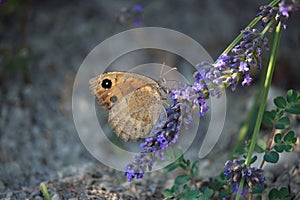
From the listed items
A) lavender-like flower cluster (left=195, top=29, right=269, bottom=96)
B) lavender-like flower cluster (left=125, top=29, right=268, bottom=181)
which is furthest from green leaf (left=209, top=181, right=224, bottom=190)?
lavender-like flower cluster (left=195, top=29, right=269, bottom=96)

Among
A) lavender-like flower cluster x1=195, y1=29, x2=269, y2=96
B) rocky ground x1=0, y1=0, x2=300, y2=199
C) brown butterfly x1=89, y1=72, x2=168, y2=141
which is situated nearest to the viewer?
lavender-like flower cluster x1=195, y1=29, x2=269, y2=96

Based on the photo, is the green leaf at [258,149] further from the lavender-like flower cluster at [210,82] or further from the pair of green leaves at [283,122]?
the lavender-like flower cluster at [210,82]

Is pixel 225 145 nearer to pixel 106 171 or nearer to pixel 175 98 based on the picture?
pixel 106 171

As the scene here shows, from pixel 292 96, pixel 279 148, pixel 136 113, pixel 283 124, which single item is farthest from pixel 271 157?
pixel 136 113

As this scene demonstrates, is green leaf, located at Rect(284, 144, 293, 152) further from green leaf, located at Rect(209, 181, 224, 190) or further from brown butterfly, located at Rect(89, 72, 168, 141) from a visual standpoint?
brown butterfly, located at Rect(89, 72, 168, 141)

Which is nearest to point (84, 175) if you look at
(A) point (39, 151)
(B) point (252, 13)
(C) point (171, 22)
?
(A) point (39, 151)

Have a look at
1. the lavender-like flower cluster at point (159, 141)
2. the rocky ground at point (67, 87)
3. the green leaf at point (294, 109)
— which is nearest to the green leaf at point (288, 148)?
the green leaf at point (294, 109)
